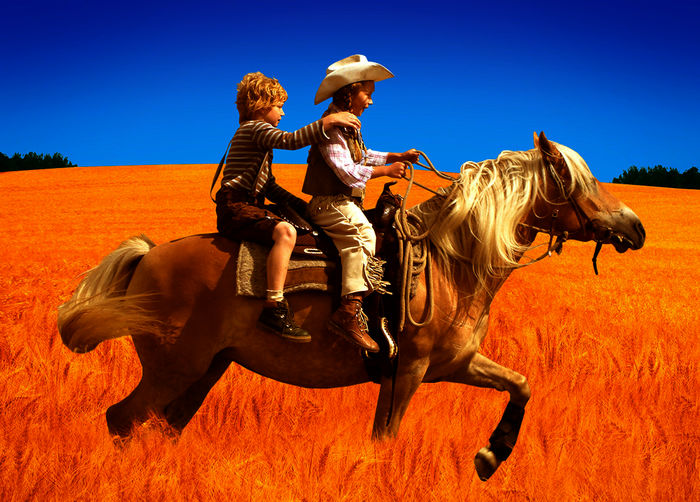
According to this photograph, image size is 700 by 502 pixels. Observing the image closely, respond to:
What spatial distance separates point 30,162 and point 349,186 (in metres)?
84.4

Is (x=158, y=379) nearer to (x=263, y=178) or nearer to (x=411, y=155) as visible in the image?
(x=263, y=178)

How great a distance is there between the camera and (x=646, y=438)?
4.71 m

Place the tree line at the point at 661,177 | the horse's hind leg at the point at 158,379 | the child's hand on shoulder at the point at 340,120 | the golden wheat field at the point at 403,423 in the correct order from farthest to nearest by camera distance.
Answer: the tree line at the point at 661,177 → the horse's hind leg at the point at 158,379 → the child's hand on shoulder at the point at 340,120 → the golden wheat field at the point at 403,423

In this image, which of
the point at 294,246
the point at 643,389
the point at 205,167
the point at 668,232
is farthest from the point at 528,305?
the point at 205,167

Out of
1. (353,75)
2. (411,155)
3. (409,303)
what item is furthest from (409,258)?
(353,75)

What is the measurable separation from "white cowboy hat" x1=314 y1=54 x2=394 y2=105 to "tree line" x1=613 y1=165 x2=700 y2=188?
7075 cm

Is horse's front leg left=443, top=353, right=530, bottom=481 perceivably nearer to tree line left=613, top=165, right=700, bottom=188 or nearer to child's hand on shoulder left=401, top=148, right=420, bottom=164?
child's hand on shoulder left=401, top=148, right=420, bottom=164

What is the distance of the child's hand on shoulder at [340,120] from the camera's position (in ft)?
12.4

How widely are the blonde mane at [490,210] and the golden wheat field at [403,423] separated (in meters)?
1.26

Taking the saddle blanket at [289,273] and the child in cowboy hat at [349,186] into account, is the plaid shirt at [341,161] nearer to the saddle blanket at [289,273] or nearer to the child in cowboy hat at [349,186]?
the child in cowboy hat at [349,186]

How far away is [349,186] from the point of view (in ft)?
12.9

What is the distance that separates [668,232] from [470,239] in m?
24.6

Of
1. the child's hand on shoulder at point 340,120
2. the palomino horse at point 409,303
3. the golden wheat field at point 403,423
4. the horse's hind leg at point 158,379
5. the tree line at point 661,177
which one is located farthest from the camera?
the tree line at point 661,177

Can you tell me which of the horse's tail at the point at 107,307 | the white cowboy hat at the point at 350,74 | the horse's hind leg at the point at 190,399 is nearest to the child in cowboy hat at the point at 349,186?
the white cowboy hat at the point at 350,74
